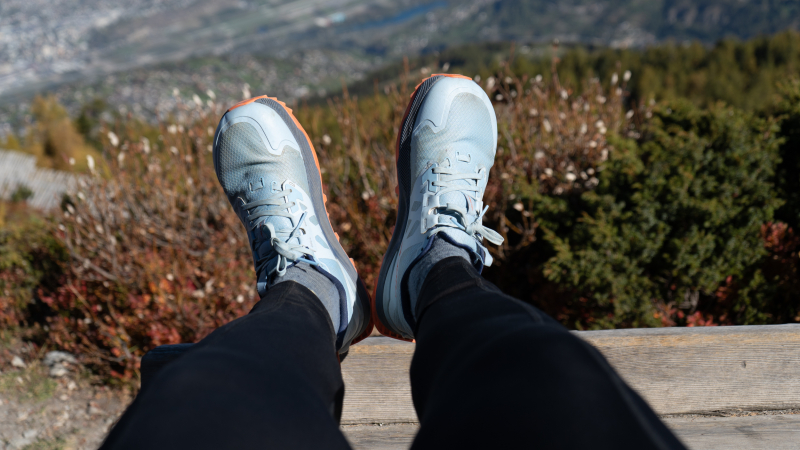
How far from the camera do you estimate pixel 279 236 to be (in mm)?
1439

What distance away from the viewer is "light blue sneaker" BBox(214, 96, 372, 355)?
54.9 inches

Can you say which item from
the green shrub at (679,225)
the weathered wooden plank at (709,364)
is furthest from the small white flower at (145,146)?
the green shrub at (679,225)

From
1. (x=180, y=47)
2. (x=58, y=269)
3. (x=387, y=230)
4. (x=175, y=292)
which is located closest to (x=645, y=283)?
(x=387, y=230)

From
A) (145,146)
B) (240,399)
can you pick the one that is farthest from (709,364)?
(145,146)

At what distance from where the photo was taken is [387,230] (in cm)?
242

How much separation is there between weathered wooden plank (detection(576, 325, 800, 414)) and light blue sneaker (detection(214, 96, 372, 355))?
77 centimetres

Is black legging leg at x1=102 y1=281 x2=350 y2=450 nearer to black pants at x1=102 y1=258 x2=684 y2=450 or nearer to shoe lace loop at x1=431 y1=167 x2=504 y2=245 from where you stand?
black pants at x1=102 y1=258 x2=684 y2=450

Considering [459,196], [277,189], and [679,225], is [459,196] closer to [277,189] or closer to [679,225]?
[277,189]

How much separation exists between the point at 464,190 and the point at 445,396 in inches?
38.6

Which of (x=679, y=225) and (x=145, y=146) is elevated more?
(x=145, y=146)

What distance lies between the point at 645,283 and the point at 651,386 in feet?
1.96

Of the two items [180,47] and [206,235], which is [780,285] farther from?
[180,47]

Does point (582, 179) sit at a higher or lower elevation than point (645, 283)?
higher

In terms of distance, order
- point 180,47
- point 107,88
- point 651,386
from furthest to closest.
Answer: point 180,47, point 107,88, point 651,386
